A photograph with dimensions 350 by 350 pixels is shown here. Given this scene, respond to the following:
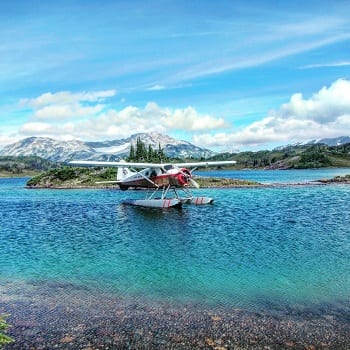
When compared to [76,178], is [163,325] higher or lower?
lower

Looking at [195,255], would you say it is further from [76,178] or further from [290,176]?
[290,176]

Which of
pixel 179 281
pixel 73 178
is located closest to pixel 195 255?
pixel 179 281

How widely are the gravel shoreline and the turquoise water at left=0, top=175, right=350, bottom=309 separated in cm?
86

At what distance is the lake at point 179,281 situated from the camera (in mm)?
10406

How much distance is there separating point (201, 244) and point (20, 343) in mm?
12830

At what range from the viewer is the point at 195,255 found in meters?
19.0

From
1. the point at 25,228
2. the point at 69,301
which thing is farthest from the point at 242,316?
the point at 25,228

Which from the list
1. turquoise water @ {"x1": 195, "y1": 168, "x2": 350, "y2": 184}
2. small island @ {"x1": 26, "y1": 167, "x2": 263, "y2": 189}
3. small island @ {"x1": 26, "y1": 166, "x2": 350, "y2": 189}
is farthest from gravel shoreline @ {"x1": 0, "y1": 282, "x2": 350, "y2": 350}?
turquoise water @ {"x1": 195, "y1": 168, "x2": 350, "y2": 184}

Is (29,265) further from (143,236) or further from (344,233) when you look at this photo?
(344,233)

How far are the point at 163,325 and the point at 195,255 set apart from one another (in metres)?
8.28

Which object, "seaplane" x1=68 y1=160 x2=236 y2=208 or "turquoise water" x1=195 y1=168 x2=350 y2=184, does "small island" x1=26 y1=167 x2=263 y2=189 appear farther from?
A: "seaplane" x1=68 y1=160 x2=236 y2=208

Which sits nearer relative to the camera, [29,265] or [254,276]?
[254,276]

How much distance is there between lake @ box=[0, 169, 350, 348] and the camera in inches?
410

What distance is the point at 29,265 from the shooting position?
715 inches
